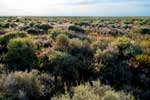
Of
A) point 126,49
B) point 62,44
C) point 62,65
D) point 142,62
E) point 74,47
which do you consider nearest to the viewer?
point 62,65

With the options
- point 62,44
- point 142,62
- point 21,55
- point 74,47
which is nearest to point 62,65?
point 21,55

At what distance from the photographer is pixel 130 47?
40.9 feet

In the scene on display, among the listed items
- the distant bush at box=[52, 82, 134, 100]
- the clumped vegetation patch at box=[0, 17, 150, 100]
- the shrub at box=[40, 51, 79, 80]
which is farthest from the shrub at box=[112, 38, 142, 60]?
the distant bush at box=[52, 82, 134, 100]

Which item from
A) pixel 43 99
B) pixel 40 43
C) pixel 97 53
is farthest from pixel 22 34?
pixel 43 99

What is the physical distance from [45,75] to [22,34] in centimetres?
774

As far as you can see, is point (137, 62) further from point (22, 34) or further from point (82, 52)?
point (22, 34)

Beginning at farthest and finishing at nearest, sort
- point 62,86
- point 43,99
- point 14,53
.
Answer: point 14,53 < point 62,86 < point 43,99

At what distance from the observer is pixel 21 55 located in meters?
11.7

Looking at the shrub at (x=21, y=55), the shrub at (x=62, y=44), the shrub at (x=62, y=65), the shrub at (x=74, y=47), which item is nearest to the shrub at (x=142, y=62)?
the shrub at (x=62, y=65)

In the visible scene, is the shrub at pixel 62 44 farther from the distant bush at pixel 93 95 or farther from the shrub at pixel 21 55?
the distant bush at pixel 93 95

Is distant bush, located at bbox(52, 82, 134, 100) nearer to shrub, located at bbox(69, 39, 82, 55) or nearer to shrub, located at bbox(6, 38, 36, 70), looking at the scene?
shrub, located at bbox(6, 38, 36, 70)

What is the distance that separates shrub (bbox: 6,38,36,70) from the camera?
11.0 metres

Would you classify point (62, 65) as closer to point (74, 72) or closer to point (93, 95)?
point (74, 72)

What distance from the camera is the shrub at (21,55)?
1104 centimetres
